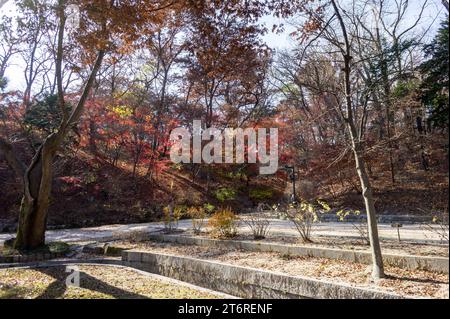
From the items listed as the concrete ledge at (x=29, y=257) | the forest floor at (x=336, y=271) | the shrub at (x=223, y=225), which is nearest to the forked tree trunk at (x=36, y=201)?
the concrete ledge at (x=29, y=257)

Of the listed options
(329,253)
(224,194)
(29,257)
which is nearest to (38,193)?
(29,257)

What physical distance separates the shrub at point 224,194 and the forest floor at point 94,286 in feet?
40.5

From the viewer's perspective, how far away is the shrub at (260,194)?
1894 centimetres

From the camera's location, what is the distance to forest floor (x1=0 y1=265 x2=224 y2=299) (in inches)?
169

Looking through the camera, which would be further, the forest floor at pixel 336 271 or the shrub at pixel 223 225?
the shrub at pixel 223 225

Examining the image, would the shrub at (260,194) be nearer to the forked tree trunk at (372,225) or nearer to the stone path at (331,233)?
the stone path at (331,233)

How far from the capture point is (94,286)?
4766mm

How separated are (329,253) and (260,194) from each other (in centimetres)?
1363

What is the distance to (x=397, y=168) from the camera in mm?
15430

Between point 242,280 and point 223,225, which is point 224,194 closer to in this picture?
point 223,225
